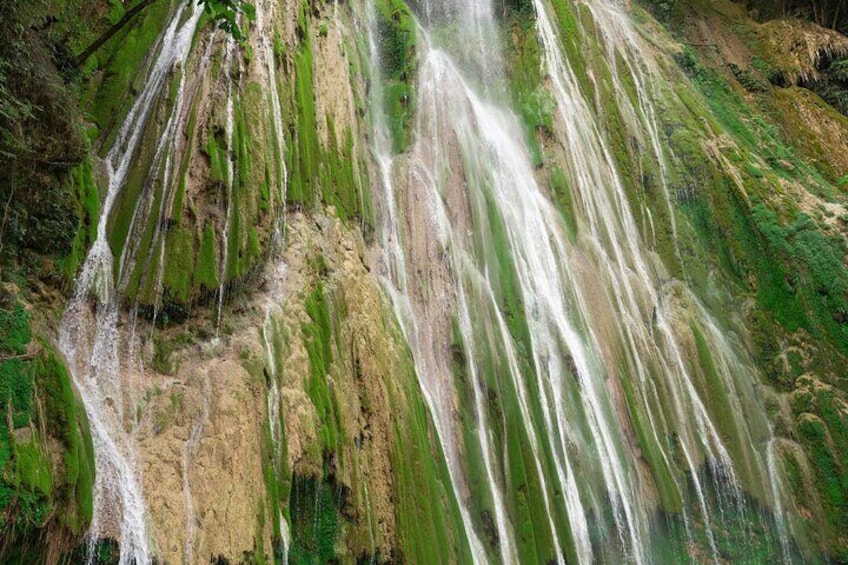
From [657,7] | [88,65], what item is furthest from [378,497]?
[657,7]

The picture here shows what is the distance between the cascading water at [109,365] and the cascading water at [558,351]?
6282mm

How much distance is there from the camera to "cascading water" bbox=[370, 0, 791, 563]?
1393 centimetres

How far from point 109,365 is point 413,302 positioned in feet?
24.1

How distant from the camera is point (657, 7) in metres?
31.6

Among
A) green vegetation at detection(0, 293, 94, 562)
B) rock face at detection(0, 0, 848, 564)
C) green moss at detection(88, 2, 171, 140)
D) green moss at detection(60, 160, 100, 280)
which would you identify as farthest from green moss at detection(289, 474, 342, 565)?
green moss at detection(88, 2, 171, 140)

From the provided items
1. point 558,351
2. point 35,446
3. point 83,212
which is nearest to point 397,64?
point 558,351

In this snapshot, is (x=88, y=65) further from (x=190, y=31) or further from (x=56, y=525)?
(x=56, y=525)

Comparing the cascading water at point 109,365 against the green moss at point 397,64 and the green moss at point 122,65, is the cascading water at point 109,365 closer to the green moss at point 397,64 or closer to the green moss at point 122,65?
the green moss at point 122,65

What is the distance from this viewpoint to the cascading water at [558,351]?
1393 centimetres

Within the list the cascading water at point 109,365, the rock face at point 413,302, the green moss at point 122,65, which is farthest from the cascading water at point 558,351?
the green moss at point 122,65

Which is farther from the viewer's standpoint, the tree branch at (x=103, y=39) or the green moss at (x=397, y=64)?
the green moss at (x=397, y=64)

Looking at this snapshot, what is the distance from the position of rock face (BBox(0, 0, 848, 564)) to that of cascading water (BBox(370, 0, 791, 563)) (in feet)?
0.29

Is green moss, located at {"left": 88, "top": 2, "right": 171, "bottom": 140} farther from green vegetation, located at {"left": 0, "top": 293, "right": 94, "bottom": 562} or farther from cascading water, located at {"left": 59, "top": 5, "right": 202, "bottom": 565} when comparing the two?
green vegetation, located at {"left": 0, "top": 293, "right": 94, "bottom": 562}

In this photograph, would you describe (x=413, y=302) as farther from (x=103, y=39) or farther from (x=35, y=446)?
(x=35, y=446)
